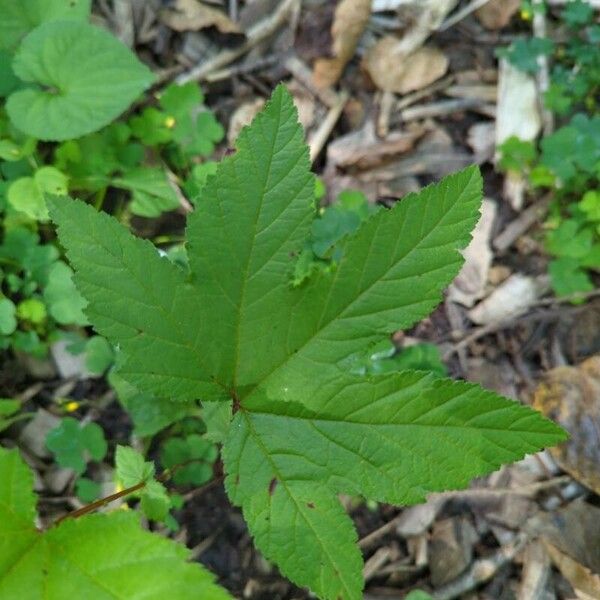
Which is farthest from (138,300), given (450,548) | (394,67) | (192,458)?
(394,67)

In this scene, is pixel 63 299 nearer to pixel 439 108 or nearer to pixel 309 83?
pixel 309 83

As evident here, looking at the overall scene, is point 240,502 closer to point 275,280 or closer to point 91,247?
point 275,280

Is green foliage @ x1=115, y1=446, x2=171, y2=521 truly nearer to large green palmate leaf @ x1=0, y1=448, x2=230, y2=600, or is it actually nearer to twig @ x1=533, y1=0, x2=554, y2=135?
large green palmate leaf @ x1=0, y1=448, x2=230, y2=600

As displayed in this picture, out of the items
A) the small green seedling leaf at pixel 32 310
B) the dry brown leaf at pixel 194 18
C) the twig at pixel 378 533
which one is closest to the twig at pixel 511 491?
the twig at pixel 378 533

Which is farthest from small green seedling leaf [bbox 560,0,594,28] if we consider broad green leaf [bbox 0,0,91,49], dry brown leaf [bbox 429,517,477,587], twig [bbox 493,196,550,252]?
dry brown leaf [bbox 429,517,477,587]

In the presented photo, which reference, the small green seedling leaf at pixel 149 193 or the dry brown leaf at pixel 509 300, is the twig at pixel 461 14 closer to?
the dry brown leaf at pixel 509 300

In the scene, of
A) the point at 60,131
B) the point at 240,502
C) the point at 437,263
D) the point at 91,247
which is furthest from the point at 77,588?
the point at 60,131
